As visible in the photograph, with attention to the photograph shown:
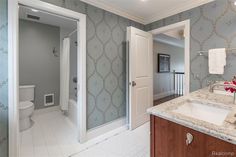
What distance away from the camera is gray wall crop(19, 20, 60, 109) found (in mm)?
3377

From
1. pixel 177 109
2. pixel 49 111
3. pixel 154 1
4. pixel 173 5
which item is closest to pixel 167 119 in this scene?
pixel 177 109

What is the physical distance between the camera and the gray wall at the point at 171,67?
17.8 feet

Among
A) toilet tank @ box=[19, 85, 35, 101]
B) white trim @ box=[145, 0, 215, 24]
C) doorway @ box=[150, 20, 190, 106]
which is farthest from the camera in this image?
doorway @ box=[150, 20, 190, 106]

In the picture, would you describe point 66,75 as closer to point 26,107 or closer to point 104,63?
point 26,107

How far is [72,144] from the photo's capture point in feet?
7.19

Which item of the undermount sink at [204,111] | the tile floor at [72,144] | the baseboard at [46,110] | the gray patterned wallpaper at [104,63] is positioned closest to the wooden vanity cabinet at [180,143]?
the undermount sink at [204,111]

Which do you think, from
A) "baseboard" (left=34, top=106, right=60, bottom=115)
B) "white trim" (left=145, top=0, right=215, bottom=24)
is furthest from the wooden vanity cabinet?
"baseboard" (left=34, top=106, right=60, bottom=115)

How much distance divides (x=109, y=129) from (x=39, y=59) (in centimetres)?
257

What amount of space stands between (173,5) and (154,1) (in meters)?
0.40

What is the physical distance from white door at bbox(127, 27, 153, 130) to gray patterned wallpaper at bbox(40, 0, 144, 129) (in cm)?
29

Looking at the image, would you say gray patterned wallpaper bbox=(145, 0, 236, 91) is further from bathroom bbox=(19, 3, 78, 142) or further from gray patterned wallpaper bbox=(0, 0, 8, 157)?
gray patterned wallpaper bbox=(0, 0, 8, 157)

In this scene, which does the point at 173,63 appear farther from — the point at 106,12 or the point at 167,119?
the point at 167,119

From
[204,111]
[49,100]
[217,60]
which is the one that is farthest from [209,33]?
[49,100]

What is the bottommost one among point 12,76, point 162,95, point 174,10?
point 162,95
